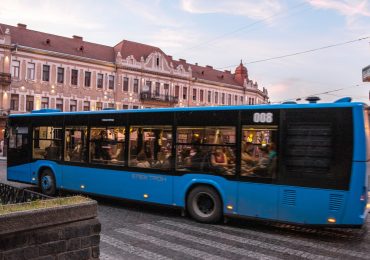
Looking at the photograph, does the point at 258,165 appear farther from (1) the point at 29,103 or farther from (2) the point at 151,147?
(1) the point at 29,103

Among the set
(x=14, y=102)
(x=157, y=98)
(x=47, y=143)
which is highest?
(x=157, y=98)

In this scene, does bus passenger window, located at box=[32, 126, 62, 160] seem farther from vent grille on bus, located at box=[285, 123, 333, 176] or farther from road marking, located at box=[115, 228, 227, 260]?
vent grille on bus, located at box=[285, 123, 333, 176]

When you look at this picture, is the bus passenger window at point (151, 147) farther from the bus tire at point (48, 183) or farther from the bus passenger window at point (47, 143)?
the bus tire at point (48, 183)

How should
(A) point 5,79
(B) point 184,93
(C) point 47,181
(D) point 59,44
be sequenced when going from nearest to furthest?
(C) point 47,181
(A) point 5,79
(D) point 59,44
(B) point 184,93

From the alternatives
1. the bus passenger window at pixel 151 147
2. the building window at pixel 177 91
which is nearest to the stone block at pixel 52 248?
the bus passenger window at pixel 151 147

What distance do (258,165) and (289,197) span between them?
3.29 feet

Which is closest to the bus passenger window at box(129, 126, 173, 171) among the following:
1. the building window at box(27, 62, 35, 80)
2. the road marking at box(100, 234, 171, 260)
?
the road marking at box(100, 234, 171, 260)

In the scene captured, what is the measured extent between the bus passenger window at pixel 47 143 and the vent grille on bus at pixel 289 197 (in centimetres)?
776

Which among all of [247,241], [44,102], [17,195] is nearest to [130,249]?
[247,241]

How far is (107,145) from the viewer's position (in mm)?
12000

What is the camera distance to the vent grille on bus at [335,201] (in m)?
8.17

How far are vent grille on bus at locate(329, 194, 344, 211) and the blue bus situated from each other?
0.02m

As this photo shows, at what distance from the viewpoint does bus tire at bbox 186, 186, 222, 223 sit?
9.79m

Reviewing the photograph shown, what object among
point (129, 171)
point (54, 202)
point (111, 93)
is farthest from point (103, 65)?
point (54, 202)
